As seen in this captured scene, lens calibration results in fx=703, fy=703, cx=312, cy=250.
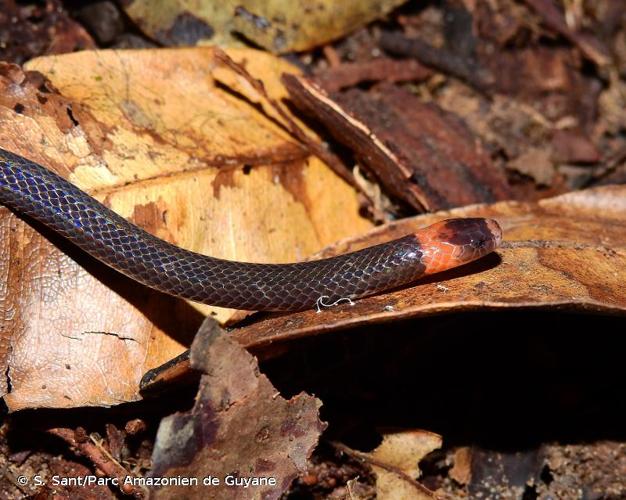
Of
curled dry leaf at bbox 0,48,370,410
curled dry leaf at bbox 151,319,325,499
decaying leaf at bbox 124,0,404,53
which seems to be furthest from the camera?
decaying leaf at bbox 124,0,404,53

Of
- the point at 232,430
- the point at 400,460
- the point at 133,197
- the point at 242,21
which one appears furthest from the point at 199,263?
the point at 242,21

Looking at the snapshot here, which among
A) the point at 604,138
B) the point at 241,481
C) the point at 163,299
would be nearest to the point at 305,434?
the point at 241,481

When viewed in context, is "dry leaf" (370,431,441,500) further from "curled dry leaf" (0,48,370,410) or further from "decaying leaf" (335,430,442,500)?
"curled dry leaf" (0,48,370,410)

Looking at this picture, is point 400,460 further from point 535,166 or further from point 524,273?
point 535,166

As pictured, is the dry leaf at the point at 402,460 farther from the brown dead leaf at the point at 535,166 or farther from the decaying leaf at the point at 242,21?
the decaying leaf at the point at 242,21

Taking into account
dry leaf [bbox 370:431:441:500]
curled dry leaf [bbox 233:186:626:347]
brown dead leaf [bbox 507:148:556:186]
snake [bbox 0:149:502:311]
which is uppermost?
snake [bbox 0:149:502:311]

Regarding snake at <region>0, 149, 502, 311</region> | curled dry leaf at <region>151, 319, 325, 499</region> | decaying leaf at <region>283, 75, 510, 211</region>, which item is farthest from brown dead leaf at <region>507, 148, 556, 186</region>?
curled dry leaf at <region>151, 319, 325, 499</region>

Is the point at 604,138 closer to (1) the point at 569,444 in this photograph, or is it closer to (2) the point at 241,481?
(1) the point at 569,444
